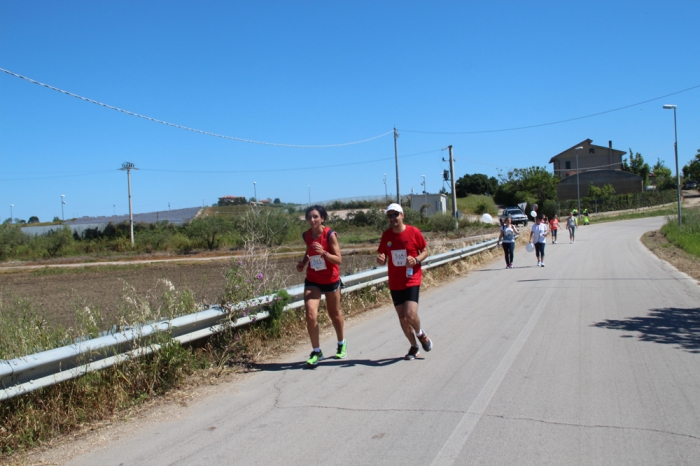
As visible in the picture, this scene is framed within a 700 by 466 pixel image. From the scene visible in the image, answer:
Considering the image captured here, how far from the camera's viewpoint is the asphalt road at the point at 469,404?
422cm

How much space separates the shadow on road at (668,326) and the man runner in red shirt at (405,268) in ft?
10.9

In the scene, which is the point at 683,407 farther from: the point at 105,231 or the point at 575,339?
the point at 105,231

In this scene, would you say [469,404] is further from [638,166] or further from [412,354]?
[638,166]

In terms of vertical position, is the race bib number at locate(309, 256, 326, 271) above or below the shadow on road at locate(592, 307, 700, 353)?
above

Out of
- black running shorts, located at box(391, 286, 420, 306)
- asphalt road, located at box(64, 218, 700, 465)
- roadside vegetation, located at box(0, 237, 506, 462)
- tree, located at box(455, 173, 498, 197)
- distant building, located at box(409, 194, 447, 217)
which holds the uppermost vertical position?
tree, located at box(455, 173, 498, 197)

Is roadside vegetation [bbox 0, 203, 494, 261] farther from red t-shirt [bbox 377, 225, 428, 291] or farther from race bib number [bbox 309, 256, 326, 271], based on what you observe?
race bib number [bbox 309, 256, 326, 271]

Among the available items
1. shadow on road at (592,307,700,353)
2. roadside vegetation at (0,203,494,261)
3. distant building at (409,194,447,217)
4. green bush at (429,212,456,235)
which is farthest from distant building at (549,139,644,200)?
shadow on road at (592,307,700,353)

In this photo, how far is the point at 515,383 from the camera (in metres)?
5.81

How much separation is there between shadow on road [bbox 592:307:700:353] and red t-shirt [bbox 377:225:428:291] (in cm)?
341

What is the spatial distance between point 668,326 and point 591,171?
300ft

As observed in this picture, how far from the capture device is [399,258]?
6.75 meters

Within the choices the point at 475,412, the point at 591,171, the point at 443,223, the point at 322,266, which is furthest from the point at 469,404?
the point at 591,171

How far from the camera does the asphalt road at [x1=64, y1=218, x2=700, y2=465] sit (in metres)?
4.22

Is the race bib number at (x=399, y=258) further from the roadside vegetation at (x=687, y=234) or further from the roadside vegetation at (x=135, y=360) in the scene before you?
the roadside vegetation at (x=687, y=234)
